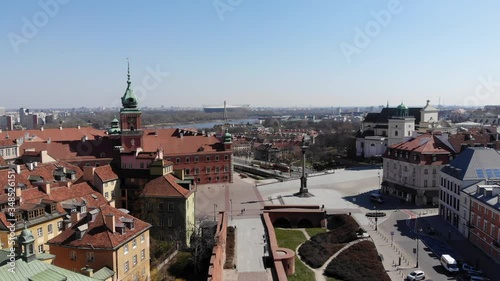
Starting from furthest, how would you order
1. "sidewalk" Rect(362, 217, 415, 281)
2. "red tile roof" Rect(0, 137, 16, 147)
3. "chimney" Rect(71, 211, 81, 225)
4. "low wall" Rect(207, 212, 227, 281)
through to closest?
"red tile roof" Rect(0, 137, 16, 147) → "sidewalk" Rect(362, 217, 415, 281) → "chimney" Rect(71, 211, 81, 225) → "low wall" Rect(207, 212, 227, 281)

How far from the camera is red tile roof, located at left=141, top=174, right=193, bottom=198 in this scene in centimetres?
4334

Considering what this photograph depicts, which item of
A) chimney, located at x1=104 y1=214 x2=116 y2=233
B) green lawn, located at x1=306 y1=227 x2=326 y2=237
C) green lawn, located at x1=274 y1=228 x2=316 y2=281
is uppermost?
chimney, located at x1=104 y1=214 x2=116 y2=233

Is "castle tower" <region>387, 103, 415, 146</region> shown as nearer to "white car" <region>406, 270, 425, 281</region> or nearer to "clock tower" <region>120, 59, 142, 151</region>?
"clock tower" <region>120, 59, 142, 151</region>

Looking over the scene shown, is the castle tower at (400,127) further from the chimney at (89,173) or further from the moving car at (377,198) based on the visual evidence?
the chimney at (89,173)

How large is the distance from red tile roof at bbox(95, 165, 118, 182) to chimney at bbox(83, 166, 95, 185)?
0.63m

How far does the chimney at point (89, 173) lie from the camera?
46438 mm

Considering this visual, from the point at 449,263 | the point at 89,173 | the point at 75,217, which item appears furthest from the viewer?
the point at 89,173

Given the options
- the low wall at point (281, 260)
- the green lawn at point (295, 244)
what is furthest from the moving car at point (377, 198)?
the low wall at point (281, 260)

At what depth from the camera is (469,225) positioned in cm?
4262

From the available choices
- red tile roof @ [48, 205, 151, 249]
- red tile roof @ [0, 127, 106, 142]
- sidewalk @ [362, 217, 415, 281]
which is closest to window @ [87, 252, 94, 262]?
red tile roof @ [48, 205, 151, 249]

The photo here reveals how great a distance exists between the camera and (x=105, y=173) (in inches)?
1908

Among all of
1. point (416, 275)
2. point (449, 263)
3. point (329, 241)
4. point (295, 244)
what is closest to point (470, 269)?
point (449, 263)

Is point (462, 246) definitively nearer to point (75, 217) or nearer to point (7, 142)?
point (75, 217)

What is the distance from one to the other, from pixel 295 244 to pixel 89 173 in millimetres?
22302
